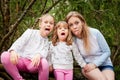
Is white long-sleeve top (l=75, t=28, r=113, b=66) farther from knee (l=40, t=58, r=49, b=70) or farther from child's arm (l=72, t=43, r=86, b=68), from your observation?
knee (l=40, t=58, r=49, b=70)

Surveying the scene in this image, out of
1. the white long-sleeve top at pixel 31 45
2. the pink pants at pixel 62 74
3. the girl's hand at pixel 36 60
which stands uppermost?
the white long-sleeve top at pixel 31 45

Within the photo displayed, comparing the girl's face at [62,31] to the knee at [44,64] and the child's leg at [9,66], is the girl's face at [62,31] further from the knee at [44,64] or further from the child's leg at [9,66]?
the child's leg at [9,66]

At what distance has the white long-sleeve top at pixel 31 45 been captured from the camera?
13.1 ft

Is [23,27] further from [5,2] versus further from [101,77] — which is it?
[101,77]

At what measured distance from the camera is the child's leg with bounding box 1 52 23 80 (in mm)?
3807

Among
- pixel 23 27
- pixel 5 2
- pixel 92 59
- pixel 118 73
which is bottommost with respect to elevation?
pixel 118 73

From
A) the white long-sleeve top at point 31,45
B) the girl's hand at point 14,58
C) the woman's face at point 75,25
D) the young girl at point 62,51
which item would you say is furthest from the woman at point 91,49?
the girl's hand at point 14,58

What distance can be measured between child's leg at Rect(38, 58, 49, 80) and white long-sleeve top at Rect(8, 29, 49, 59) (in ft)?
0.41

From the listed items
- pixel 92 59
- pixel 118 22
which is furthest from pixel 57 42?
pixel 118 22

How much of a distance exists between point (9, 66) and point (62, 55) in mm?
642

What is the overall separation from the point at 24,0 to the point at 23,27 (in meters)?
0.40

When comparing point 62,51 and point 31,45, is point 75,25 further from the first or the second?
point 31,45

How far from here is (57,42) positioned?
4.19 meters

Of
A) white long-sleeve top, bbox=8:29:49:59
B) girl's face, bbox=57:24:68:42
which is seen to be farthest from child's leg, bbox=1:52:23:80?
girl's face, bbox=57:24:68:42
